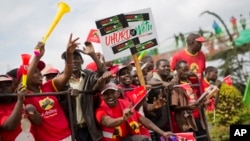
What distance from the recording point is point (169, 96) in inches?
254

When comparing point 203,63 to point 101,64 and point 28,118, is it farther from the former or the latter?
point 28,118

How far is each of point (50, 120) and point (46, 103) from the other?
0.55 feet

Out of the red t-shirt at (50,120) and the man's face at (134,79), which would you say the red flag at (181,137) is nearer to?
the man's face at (134,79)

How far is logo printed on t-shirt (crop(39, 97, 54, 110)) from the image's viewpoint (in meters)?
4.53

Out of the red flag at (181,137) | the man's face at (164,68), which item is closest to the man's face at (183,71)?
the man's face at (164,68)

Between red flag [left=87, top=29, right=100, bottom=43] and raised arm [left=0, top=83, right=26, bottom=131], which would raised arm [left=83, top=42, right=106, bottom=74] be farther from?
raised arm [left=0, top=83, right=26, bottom=131]

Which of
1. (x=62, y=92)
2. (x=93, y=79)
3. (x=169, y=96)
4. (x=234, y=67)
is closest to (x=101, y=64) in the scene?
(x=93, y=79)

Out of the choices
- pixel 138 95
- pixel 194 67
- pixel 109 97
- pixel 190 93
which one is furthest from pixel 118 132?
pixel 194 67

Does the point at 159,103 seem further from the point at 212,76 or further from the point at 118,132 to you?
the point at 212,76

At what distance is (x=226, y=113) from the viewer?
1241 centimetres

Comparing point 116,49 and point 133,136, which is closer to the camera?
point 133,136

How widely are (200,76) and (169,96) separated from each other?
116cm

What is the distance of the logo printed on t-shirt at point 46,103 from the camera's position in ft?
14.9

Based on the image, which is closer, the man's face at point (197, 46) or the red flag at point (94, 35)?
the red flag at point (94, 35)
